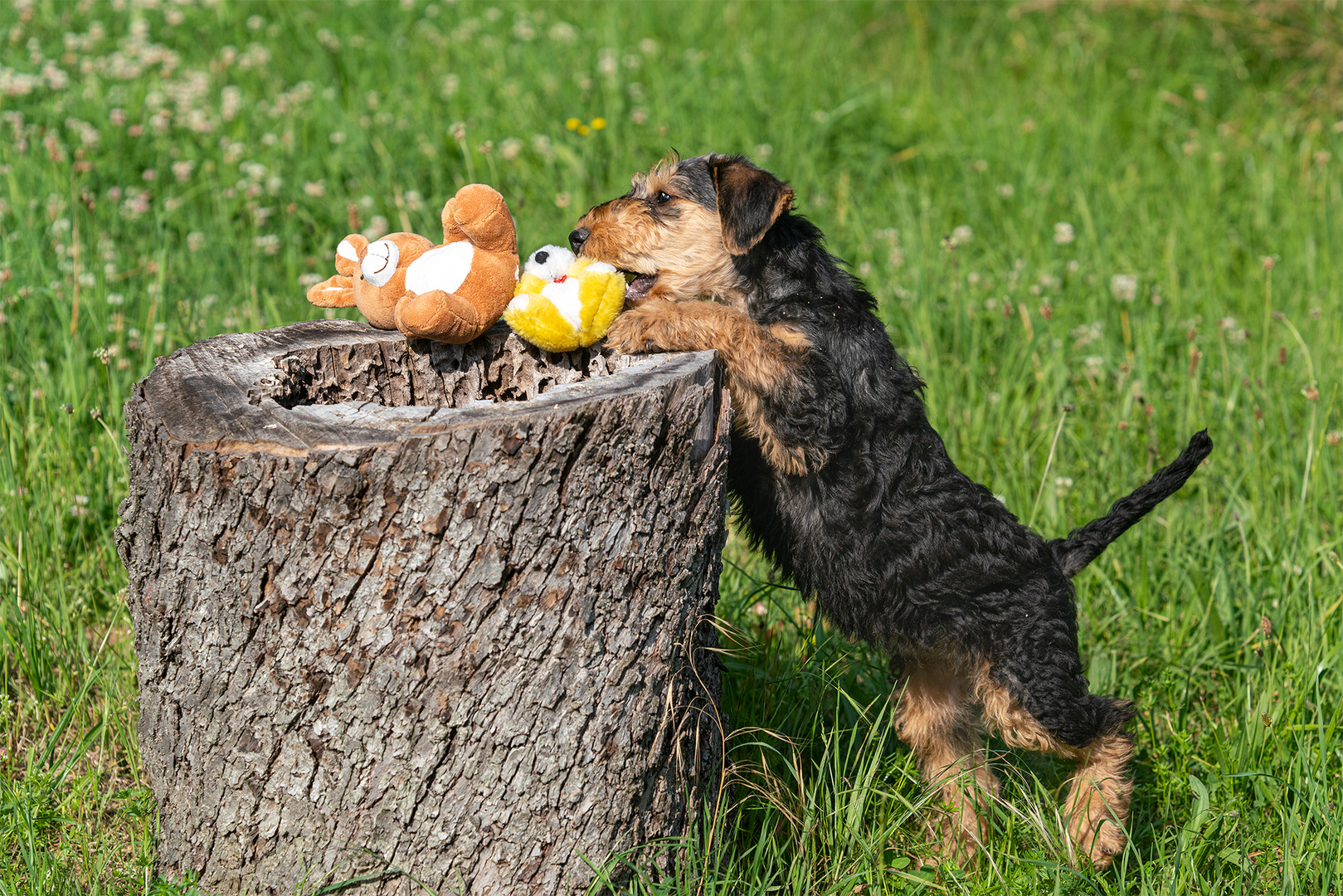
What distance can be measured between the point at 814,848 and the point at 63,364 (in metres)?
3.18

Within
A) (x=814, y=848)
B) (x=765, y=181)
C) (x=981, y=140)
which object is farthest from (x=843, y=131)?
(x=814, y=848)

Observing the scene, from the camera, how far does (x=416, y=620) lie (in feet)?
6.73

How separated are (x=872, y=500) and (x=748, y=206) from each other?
89 cm

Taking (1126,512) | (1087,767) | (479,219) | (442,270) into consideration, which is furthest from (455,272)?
(1087,767)

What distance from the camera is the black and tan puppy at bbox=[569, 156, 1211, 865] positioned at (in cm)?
266

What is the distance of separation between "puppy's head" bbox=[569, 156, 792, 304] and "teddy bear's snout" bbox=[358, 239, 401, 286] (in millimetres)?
633

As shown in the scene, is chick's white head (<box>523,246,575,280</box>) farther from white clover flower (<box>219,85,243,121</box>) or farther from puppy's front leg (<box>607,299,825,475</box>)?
white clover flower (<box>219,85,243,121</box>)

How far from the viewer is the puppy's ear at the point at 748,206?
2.83 m

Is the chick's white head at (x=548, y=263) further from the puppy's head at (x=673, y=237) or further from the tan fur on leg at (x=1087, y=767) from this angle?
the tan fur on leg at (x=1087, y=767)

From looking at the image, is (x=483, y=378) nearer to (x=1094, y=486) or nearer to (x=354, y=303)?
(x=354, y=303)

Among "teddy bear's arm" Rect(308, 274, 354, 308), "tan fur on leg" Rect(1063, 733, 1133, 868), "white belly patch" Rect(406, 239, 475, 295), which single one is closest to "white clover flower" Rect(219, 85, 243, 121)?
"teddy bear's arm" Rect(308, 274, 354, 308)

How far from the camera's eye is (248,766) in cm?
218

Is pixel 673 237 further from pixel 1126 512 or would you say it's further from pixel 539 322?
pixel 1126 512

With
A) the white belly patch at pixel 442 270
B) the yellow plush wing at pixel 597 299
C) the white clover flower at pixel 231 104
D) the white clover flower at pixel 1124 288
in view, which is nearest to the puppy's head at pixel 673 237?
the yellow plush wing at pixel 597 299
